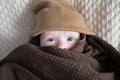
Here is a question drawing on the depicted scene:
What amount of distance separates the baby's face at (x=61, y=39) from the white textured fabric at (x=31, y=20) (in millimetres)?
107

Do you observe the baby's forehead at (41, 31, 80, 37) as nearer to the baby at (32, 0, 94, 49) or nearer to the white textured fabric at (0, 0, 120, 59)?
the baby at (32, 0, 94, 49)

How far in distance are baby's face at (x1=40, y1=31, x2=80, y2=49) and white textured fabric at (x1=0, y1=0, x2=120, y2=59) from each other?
0.35 feet

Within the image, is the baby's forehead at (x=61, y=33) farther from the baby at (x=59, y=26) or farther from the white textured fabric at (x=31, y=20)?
the white textured fabric at (x=31, y=20)

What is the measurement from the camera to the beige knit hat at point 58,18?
0.91m

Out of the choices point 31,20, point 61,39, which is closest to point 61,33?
point 61,39

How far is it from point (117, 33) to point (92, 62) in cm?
16

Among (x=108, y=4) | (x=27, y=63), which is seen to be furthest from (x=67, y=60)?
(x=108, y=4)

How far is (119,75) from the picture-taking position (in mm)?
957

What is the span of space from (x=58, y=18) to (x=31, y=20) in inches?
7.3

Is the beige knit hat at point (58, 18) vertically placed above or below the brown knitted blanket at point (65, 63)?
above

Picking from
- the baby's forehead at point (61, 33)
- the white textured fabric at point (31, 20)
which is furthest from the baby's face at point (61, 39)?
the white textured fabric at point (31, 20)

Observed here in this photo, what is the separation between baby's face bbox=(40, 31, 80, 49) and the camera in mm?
921

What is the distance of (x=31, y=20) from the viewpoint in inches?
42.1

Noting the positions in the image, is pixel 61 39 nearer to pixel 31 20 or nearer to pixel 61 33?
pixel 61 33
